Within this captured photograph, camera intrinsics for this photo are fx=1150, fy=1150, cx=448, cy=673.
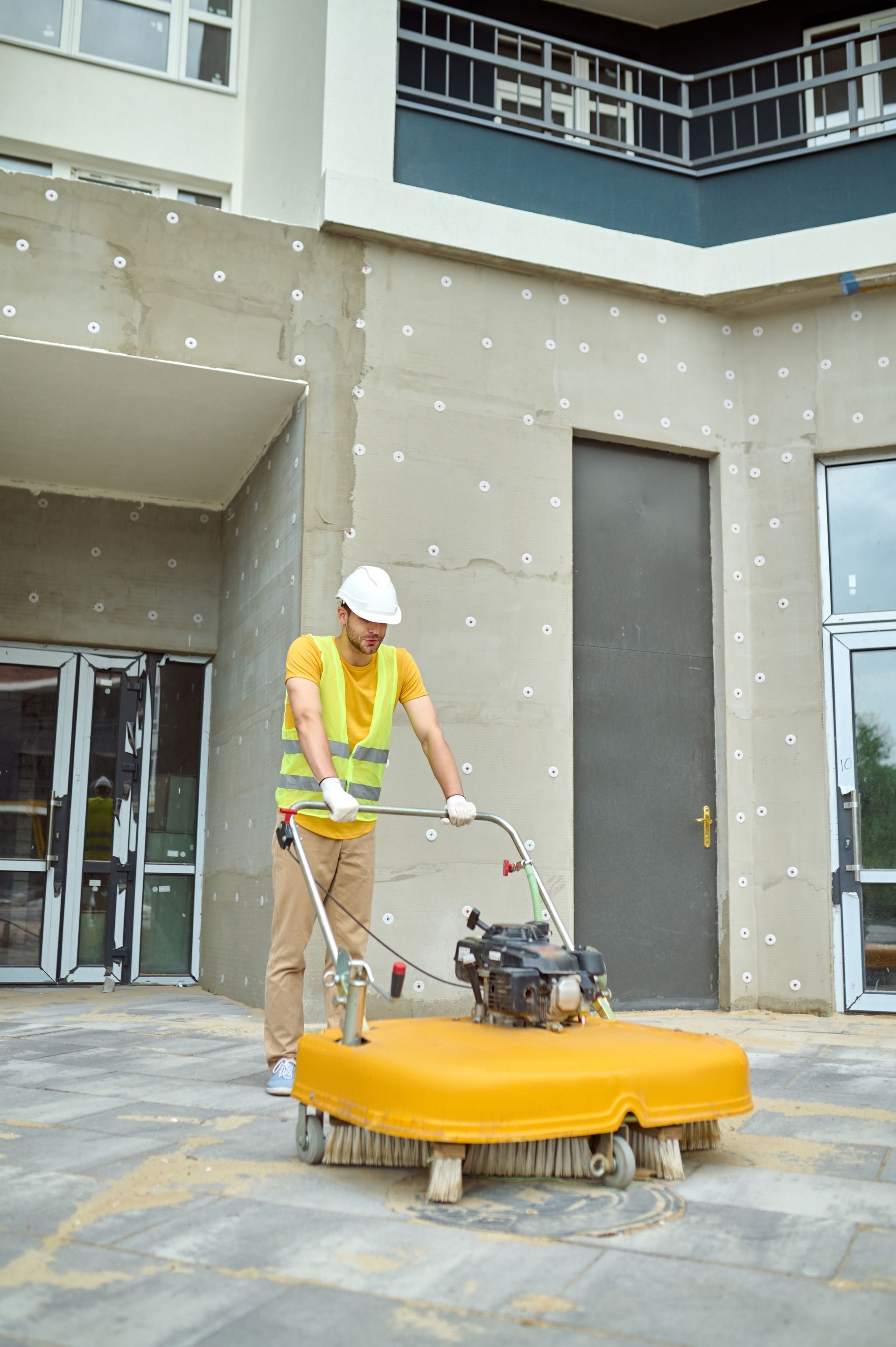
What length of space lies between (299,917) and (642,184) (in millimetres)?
5304

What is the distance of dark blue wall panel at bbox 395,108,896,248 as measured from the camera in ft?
22.1

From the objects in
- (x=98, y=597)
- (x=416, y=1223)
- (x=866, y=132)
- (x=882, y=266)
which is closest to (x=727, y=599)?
(x=882, y=266)

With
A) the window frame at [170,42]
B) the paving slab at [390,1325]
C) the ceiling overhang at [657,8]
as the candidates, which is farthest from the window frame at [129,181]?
the paving slab at [390,1325]

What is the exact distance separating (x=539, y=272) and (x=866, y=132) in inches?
122

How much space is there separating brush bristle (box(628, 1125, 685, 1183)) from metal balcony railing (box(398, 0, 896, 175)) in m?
5.92

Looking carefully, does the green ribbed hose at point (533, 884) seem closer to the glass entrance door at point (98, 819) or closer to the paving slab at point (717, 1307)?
the paving slab at point (717, 1307)

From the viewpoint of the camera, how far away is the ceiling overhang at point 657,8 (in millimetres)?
8273

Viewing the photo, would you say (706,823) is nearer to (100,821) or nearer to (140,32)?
(100,821)

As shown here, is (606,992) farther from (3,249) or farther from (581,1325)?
(3,249)

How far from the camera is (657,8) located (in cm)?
834

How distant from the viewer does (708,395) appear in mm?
7203

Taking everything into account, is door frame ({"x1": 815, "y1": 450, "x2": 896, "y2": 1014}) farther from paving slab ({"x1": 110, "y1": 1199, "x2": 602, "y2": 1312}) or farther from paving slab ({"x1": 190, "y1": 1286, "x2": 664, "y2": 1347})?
paving slab ({"x1": 190, "y1": 1286, "x2": 664, "y2": 1347})

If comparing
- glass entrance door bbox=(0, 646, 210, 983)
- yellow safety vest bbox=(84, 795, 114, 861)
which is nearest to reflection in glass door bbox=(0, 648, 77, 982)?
glass entrance door bbox=(0, 646, 210, 983)

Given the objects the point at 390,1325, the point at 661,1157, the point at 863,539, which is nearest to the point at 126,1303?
the point at 390,1325
